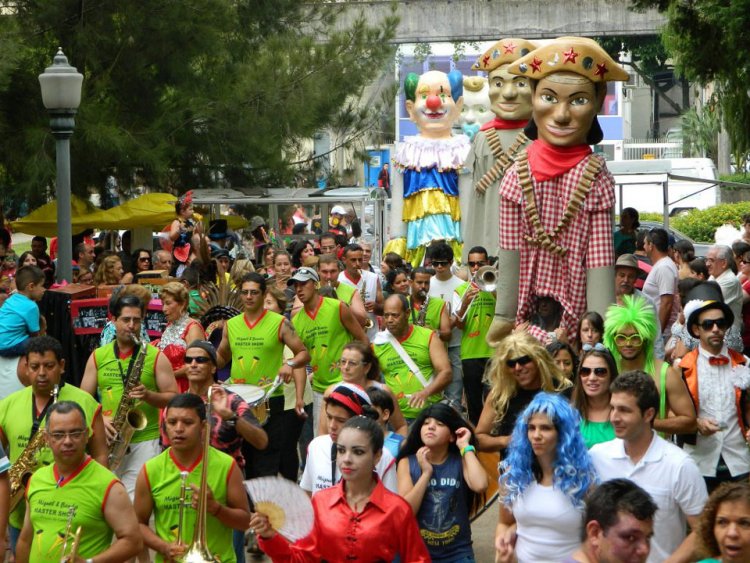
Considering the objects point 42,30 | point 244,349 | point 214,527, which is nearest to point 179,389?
point 244,349

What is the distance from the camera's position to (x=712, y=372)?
26.1 feet

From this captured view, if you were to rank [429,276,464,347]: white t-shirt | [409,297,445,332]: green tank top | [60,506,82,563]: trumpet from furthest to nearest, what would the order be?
[429,276,464,347]: white t-shirt < [409,297,445,332]: green tank top < [60,506,82,563]: trumpet

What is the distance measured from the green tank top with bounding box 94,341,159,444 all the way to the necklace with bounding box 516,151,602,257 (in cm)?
322

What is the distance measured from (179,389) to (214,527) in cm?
259

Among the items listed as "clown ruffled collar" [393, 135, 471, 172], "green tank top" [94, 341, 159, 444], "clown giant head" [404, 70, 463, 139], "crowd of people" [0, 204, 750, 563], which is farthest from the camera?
"clown giant head" [404, 70, 463, 139]

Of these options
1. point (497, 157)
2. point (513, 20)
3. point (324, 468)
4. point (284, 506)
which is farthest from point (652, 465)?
point (513, 20)

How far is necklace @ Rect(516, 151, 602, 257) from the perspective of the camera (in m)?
10.5

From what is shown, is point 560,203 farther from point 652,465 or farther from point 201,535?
point 201,535

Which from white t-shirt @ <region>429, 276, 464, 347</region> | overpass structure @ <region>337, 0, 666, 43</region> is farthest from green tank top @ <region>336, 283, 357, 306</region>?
overpass structure @ <region>337, 0, 666, 43</region>

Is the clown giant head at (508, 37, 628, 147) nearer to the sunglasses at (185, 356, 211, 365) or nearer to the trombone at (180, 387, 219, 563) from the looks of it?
the sunglasses at (185, 356, 211, 365)

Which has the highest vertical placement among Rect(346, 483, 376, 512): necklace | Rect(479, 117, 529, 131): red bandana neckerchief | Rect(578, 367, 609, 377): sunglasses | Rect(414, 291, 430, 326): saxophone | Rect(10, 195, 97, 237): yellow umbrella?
Rect(479, 117, 529, 131): red bandana neckerchief

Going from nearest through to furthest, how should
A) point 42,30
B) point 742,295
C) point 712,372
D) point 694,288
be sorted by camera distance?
point 712,372, point 694,288, point 742,295, point 42,30

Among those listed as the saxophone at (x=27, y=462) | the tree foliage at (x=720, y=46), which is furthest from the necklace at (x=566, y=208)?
the saxophone at (x=27, y=462)

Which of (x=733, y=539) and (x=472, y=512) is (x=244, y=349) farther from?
(x=733, y=539)
